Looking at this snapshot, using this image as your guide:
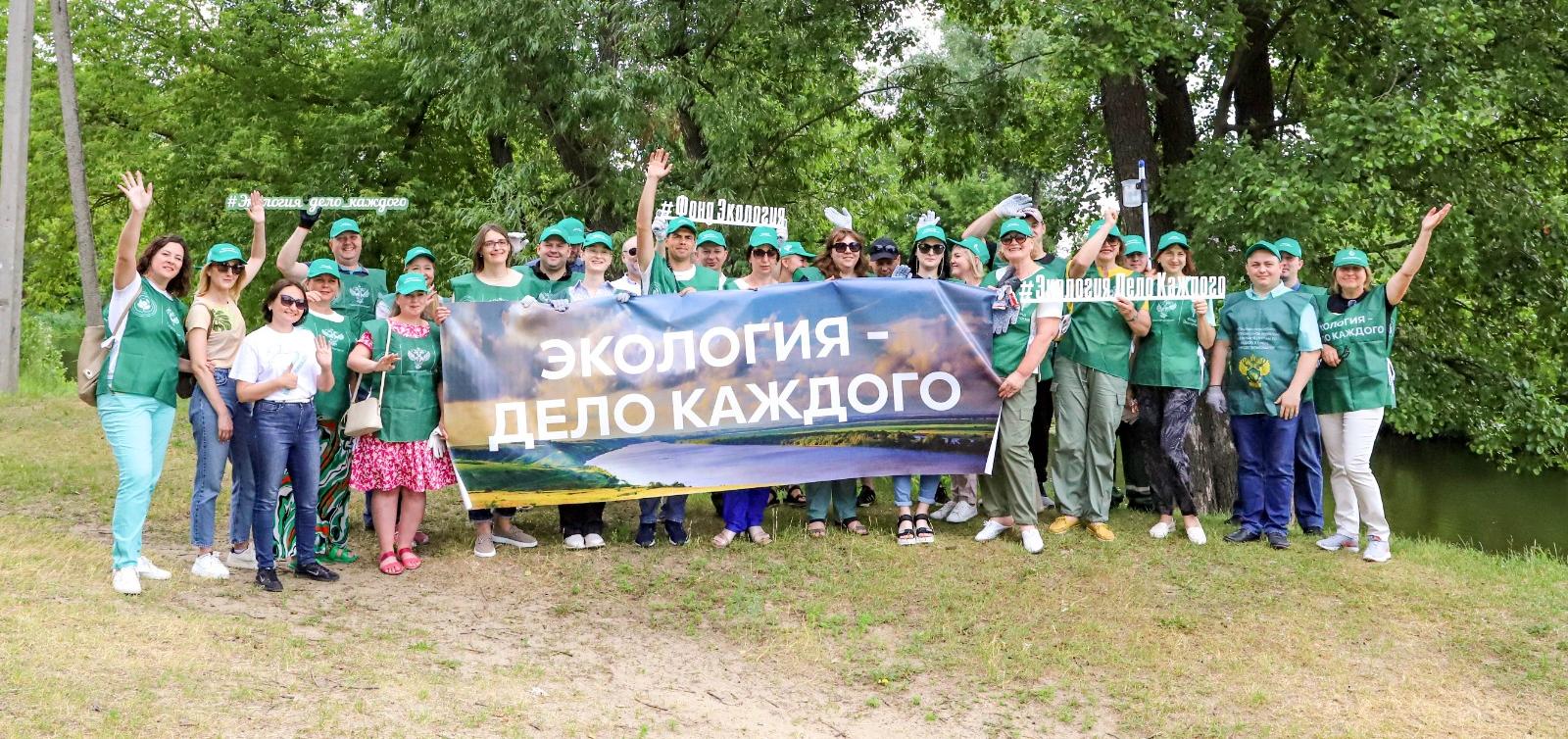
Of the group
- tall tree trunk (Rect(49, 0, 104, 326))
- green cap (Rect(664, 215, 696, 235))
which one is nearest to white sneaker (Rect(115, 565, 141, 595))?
green cap (Rect(664, 215, 696, 235))

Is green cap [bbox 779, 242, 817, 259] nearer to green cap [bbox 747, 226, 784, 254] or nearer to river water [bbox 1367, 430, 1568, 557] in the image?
green cap [bbox 747, 226, 784, 254]

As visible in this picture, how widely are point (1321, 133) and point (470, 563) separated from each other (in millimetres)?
7532

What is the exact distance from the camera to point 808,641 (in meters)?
6.48

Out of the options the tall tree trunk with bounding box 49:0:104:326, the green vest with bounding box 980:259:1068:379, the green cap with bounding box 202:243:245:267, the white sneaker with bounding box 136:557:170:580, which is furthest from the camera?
the tall tree trunk with bounding box 49:0:104:326

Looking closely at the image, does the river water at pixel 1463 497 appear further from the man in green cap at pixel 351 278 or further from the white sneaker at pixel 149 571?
the white sneaker at pixel 149 571

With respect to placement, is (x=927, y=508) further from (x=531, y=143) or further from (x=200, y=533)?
(x=531, y=143)

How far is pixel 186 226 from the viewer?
21.0 m

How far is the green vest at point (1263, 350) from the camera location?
7762 millimetres

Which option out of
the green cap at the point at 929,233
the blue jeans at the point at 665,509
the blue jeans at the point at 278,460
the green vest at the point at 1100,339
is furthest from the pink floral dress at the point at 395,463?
the green vest at the point at 1100,339

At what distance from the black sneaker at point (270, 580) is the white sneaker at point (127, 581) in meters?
0.59

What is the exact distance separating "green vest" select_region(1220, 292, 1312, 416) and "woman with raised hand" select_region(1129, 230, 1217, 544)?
19 centimetres

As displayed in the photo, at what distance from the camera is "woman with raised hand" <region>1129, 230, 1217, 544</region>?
8.05 metres

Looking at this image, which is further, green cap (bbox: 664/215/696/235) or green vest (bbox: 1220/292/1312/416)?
green cap (bbox: 664/215/696/235)

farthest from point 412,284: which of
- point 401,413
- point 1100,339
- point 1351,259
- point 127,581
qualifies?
point 1351,259
